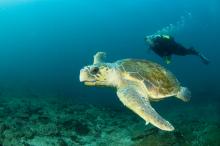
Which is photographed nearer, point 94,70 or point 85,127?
point 94,70

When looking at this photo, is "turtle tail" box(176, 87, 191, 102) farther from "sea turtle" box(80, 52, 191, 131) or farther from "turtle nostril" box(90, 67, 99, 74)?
"turtle nostril" box(90, 67, 99, 74)

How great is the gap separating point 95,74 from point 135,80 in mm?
686

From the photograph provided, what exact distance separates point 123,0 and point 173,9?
2072cm

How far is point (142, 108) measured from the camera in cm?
404

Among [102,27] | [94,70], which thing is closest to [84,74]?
[94,70]

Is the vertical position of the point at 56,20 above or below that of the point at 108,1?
below

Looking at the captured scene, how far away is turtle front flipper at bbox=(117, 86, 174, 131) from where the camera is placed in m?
3.80

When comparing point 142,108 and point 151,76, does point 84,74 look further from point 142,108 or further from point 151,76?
point 151,76

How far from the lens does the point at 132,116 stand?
424 inches

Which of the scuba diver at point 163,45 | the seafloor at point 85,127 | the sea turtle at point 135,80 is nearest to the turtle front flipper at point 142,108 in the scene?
the sea turtle at point 135,80

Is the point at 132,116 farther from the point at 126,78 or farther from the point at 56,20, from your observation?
the point at 56,20

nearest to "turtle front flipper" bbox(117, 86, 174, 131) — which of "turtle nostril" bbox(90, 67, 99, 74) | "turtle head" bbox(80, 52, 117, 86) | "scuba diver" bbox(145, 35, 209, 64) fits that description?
"turtle head" bbox(80, 52, 117, 86)

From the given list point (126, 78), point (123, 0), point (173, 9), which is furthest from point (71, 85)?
point (123, 0)

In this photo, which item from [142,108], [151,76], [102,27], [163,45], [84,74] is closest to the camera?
[142,108]
